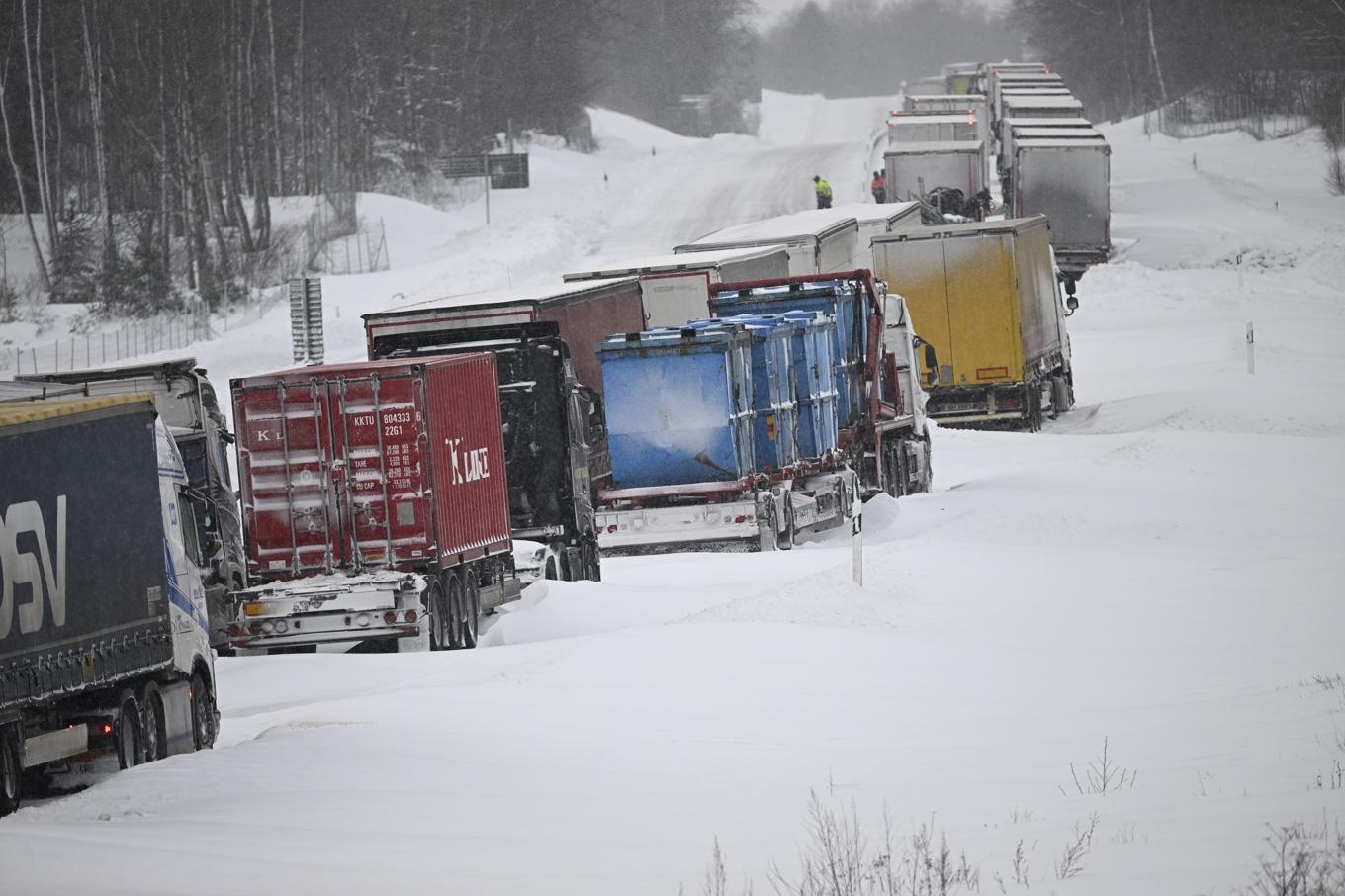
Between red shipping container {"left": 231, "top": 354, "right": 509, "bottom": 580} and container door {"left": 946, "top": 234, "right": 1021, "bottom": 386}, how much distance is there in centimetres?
1579

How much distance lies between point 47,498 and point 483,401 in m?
7.65

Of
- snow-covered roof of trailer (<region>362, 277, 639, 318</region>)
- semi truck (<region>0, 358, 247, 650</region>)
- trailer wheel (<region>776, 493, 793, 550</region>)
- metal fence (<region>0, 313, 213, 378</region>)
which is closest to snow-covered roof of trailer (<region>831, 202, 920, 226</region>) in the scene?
snow-covered roof of trailer (<region>362, 277, 639, 318</region>)

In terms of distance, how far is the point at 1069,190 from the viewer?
52.5 meters

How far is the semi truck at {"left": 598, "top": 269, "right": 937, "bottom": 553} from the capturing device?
22.8 metres

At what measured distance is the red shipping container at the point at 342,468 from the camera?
1767 cm

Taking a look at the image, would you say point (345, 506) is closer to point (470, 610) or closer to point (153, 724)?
point (470, 610)

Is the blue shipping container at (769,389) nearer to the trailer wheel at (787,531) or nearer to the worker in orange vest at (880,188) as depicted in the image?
the trailer wheel at (787,531)

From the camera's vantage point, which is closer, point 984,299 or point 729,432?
point 729,432

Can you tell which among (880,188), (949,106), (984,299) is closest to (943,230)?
(984,299)

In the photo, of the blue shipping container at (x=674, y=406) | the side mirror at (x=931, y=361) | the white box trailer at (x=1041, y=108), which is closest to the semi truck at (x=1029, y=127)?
the white box trailer at (x=1041, y=108)

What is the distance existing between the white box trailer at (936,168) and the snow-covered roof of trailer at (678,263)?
23045 millimetres

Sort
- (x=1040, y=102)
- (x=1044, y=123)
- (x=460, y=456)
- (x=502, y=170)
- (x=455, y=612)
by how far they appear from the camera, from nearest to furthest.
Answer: (x=455, y=612)
(x=460, y=456)
(x=1044, y=123)
(x=1040, y=102)
(x=502, y=170)

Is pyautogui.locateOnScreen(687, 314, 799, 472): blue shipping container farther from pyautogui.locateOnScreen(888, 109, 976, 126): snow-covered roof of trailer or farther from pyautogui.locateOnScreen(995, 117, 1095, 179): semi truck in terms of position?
pyautogui.locateOnScreen(888, 109, 976, 126): snow-covered roof of trailer

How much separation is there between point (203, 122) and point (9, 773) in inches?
2077
